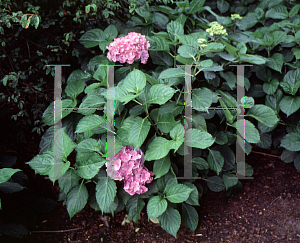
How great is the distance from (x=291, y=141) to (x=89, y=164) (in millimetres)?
1370

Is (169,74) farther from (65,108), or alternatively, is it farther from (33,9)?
(33,9)

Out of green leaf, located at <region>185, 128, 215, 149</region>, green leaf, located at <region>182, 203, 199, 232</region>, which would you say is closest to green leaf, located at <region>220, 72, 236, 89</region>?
green leaf, located at <region>185, 128, 215, 149</region>

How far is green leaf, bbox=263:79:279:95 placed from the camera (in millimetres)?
1884

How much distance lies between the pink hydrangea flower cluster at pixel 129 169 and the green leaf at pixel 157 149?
7 centimetres

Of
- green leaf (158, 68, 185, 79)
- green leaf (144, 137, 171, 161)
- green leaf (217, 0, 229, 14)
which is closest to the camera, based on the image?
green leaf (144, 137, 171, 161)

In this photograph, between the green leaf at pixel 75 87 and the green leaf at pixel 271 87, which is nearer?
the green leaf at pixel 75 87

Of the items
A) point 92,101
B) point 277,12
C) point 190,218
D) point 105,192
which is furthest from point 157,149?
point 277,12

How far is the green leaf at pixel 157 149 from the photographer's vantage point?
1352 mm

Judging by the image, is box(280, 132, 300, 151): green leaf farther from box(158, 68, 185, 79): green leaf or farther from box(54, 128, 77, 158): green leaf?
box(54, 128, 77, 158): green leaf

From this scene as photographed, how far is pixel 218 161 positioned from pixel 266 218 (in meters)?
0.54

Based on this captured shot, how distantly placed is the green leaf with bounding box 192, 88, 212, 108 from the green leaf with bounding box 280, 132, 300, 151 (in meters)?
0.77

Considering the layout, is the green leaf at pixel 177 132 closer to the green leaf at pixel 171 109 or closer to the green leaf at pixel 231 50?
the green leaf at pixel 171 109

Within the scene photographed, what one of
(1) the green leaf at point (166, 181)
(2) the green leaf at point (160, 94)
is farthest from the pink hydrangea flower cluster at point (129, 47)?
(1) the green leaf at point (166, 181)

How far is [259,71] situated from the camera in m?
1.94
